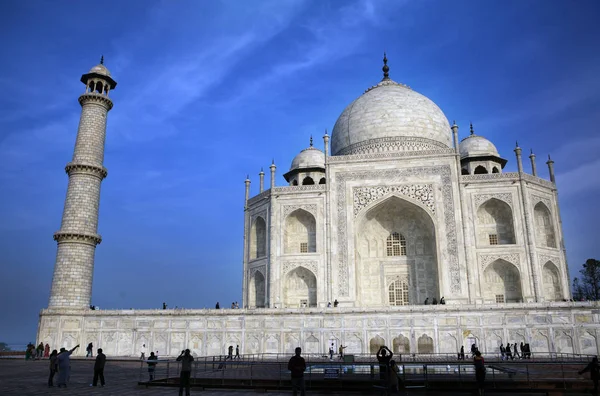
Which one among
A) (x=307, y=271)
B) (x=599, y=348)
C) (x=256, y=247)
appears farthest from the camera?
(x=256, y=247)

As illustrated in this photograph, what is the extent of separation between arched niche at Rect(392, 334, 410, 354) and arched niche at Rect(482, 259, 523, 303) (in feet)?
20.0

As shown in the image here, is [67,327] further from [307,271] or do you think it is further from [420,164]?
[420,164]

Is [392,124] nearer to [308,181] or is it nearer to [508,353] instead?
[308,181]

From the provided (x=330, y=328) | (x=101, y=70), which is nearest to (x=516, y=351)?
(x=330, y=328)

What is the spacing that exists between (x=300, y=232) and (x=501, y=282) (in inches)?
371

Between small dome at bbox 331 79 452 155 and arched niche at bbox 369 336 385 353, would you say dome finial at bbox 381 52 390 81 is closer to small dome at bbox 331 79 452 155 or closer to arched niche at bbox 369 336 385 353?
small dome at bbox 331 79 452 155

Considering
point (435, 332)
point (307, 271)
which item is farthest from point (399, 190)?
point (435, 332)

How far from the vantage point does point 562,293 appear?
23047mm

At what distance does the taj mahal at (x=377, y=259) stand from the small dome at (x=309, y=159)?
194 centimetres

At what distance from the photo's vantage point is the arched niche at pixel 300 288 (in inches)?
951

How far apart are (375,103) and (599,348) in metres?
16.5

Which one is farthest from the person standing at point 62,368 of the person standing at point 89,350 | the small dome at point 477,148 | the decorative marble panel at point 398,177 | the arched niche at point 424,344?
the small dome at point 477,148

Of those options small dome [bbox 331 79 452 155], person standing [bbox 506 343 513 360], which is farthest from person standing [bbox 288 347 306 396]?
small dome [bbox 331 79 452 155]

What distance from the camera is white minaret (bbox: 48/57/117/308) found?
20.4m
